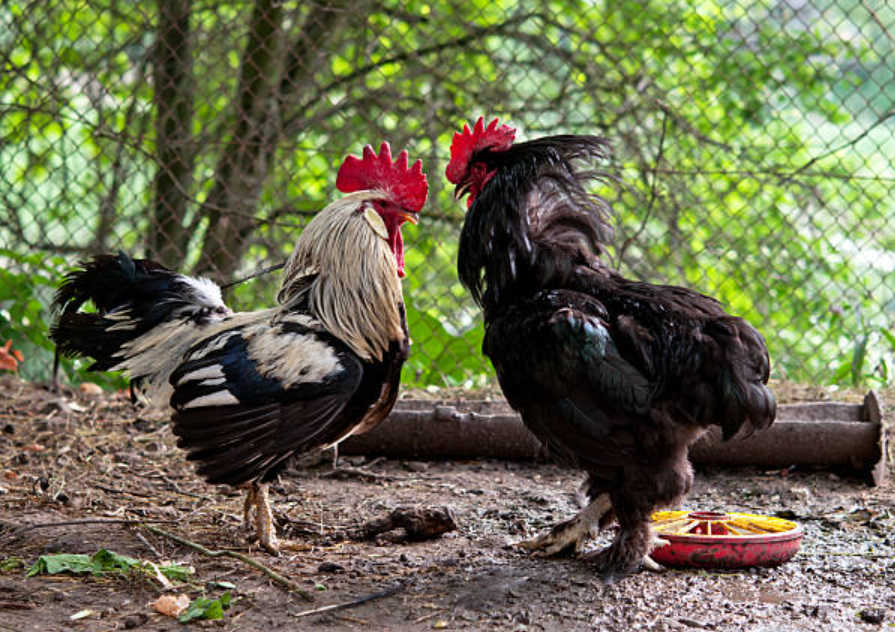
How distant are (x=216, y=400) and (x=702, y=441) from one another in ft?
8.24

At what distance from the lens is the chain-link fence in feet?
21.4

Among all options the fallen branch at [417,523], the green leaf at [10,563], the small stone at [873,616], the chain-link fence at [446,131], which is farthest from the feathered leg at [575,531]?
the chain-link fence at [446,131]

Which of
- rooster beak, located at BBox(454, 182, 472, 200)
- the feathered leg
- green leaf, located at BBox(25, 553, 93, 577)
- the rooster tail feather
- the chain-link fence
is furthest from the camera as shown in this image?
the chain-link fence

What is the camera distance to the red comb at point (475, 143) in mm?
4000

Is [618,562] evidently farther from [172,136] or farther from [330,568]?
[172,136]

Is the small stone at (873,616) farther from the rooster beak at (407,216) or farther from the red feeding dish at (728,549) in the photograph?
the rooster beak at (407,216)

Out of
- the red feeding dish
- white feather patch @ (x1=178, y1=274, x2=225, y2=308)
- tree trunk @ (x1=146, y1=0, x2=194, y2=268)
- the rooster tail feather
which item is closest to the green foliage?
the rooster tail feather

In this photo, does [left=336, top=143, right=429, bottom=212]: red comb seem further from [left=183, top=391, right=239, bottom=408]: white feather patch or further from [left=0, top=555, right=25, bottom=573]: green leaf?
[left=0, top=555, right=25, bottom=573]: green leaf

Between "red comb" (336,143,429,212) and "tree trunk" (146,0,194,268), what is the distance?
117 inches

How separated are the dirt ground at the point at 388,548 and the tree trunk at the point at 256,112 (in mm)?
1920

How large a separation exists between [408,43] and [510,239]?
12.8ft

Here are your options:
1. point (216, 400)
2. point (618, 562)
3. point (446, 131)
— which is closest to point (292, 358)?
point (216, 400)

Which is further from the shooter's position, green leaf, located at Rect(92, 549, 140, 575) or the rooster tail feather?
the rooster tail feather

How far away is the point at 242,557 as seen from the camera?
3455 millimetres
